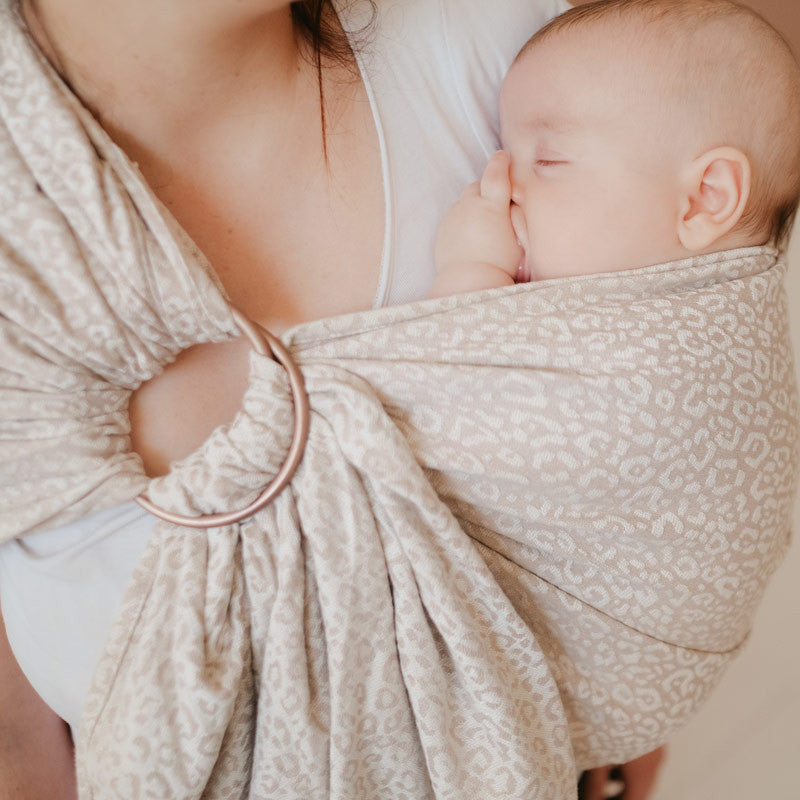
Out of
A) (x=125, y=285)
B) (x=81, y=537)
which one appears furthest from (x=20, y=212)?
(x=81, y=537)

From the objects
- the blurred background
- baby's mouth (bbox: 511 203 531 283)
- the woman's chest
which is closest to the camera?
the woman's chest

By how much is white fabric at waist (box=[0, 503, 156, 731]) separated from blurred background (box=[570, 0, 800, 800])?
4.36ft

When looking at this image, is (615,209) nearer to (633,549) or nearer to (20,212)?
(633,549)

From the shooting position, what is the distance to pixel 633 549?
76 centimetres

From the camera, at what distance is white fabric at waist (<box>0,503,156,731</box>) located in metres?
0.69

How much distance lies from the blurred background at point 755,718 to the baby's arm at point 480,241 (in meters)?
0.98

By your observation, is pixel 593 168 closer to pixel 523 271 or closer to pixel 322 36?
pixel 523 271

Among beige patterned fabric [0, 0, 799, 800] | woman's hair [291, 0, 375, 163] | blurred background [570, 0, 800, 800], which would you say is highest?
woman's hair [291, 0, 375, 163]

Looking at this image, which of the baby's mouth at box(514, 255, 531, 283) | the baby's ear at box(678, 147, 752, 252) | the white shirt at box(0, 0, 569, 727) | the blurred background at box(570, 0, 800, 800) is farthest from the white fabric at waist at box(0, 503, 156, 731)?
the blurred background at box(570, 0, 800, 800)

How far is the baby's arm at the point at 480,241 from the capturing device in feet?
2.57

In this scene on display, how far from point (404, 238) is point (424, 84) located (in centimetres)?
18

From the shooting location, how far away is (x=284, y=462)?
667mm

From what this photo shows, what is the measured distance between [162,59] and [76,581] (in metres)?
0.47

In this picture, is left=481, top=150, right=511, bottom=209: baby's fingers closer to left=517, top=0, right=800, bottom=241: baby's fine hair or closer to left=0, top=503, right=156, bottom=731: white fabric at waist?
left=517, top=0, right=800, bottom=241: baby's fine hair
